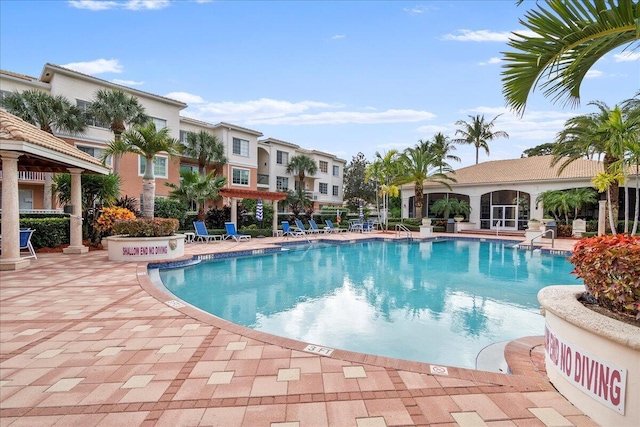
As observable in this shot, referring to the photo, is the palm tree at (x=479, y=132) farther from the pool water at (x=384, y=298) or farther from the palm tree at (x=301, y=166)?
the pool water at (x=384, y=298)

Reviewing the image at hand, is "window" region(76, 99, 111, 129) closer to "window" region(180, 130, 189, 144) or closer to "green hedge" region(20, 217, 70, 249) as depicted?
"window" region(180, 130, 189, 144)

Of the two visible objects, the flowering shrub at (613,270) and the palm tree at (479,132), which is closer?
the flowering shrub at (613,270)

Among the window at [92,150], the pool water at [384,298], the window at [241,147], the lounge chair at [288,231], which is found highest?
the window at [241,147]

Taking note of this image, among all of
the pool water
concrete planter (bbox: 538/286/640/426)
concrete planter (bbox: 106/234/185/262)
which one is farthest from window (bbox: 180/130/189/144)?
concrete planter (bbox: 538/286/640/426)

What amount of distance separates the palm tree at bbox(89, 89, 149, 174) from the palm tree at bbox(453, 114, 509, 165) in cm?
3164

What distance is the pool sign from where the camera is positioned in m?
2.36

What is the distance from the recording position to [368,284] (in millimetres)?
9328

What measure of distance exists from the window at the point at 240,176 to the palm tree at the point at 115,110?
10322 millimetres

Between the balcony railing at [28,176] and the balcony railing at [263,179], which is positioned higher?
the balcony railing at [263,179]

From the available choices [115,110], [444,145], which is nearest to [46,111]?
[115,110]

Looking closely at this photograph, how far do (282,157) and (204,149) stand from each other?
10625 mm

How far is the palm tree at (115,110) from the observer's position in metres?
21.5

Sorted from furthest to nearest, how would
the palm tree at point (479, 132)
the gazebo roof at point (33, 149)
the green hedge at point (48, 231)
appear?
1. the palm tree at point (479, 132)
2. the green hedge at point (48, 231)
3. the gazebo roof at point (33, 149)

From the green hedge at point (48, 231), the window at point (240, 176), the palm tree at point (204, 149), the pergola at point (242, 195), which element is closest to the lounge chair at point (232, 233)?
the pergola at point (242, 195)
